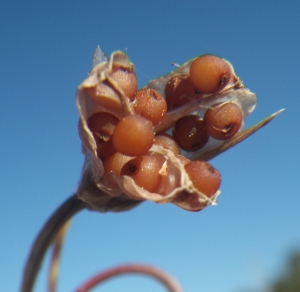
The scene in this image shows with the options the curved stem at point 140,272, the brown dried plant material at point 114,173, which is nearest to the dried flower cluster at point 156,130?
the brown dried plant material at point 114,173

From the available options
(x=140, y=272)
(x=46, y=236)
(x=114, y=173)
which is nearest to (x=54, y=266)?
(x=140, y=272)

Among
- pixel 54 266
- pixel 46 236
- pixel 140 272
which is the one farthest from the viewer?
pixel 140 272

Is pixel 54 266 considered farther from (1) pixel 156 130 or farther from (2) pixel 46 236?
(1) pixel 156 130

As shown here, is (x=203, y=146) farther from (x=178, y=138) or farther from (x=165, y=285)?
(x=165, y=285)

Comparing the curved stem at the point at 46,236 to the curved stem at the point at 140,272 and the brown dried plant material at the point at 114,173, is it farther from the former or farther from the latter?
the curved stem at the point at 140,272

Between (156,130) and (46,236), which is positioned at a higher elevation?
A: (156,130)

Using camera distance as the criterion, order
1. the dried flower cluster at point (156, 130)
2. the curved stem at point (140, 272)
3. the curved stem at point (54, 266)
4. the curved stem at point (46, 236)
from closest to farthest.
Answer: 1. the dried flower cluster at point (156, 130)
2. the curved stem at point (46, 236)
3. the curved stem at point (54, 266)
4. the curved stem at point (140, 272)
